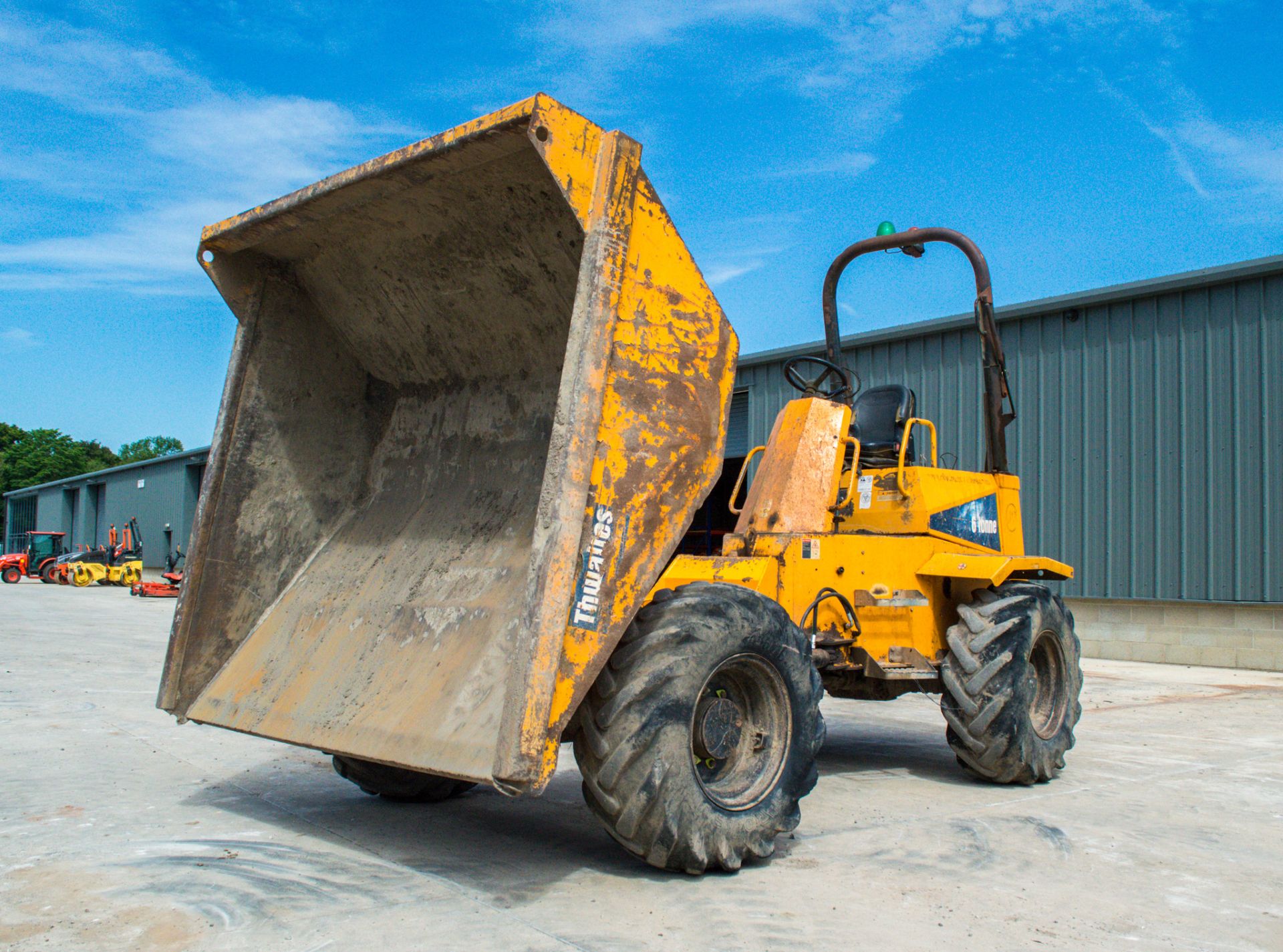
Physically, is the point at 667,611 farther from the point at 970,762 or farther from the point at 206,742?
the point at 206,742

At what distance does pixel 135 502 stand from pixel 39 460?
51.0 m

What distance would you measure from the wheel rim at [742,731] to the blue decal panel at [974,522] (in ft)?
9.20

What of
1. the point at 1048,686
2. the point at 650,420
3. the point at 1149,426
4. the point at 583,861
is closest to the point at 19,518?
the point at 1149,426

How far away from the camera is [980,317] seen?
730cm

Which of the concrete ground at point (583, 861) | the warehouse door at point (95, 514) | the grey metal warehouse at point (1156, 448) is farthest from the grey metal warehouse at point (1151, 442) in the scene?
the warehouse door at point (95, 514)

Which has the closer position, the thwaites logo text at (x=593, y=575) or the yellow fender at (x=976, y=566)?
the thwaites logo text at (x=593, y=575)

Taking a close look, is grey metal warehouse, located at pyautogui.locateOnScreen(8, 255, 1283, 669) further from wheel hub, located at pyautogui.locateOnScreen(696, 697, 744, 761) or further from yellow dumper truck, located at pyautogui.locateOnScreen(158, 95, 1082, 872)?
wheel hub, located at pyautogui.locateOnScreen(696, 697, 744, 761)

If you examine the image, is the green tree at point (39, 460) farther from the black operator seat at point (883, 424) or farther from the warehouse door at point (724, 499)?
the black operator seat at point (883, 424)

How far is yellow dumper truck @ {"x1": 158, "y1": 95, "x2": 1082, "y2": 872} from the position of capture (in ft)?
12.5

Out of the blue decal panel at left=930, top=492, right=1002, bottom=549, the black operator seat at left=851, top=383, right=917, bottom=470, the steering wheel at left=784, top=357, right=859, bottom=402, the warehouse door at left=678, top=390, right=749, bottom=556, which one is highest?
the warehouse door at left=678, top=390, right=749, bottom=556

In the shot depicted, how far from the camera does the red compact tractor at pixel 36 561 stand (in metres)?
40.2

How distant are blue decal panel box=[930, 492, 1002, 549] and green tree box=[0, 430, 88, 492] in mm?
90604

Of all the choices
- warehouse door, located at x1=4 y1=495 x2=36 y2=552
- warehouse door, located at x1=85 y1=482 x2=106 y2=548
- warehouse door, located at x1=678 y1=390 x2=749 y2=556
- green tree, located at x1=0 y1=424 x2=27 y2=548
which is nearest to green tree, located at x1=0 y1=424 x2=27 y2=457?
green tree, located at x1=0 y1=424 x2=27 y2=548

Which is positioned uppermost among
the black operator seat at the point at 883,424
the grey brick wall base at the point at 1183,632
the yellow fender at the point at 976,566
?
the black operator seat at the point at 883,424
